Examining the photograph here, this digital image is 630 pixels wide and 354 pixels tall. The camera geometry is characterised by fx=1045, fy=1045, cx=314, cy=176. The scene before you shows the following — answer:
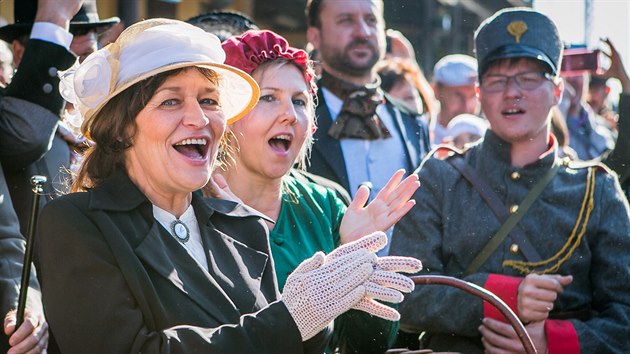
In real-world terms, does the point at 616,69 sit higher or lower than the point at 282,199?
lower

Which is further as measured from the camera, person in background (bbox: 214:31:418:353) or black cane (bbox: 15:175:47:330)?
person in background (bbox: 214:31:418:353)

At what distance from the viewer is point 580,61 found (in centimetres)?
654

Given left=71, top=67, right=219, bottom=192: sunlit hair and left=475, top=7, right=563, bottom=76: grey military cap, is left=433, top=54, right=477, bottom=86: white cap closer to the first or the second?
left=475, top=7, right=563, bottom=76: grey military cap

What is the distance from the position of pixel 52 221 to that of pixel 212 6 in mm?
9145

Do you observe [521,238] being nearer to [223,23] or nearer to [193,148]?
[193,148]

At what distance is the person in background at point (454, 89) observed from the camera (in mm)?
8734

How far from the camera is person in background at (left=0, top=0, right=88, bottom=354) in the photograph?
13.0 ft

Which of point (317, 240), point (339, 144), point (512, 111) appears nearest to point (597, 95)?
point (339, 144)

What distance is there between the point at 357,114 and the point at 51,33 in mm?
2063

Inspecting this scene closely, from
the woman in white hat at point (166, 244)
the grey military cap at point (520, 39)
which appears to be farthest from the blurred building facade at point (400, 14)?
the woman in white hat at point (166, 244)

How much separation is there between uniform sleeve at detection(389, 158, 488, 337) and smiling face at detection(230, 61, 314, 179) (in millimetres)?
723

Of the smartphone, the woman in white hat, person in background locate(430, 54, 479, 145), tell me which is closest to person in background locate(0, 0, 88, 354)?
the woman in white hat

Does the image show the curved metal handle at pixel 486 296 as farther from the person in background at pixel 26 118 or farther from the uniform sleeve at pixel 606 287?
the person in background at pixel 26 118

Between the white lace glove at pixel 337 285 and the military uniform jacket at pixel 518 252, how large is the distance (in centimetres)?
143
